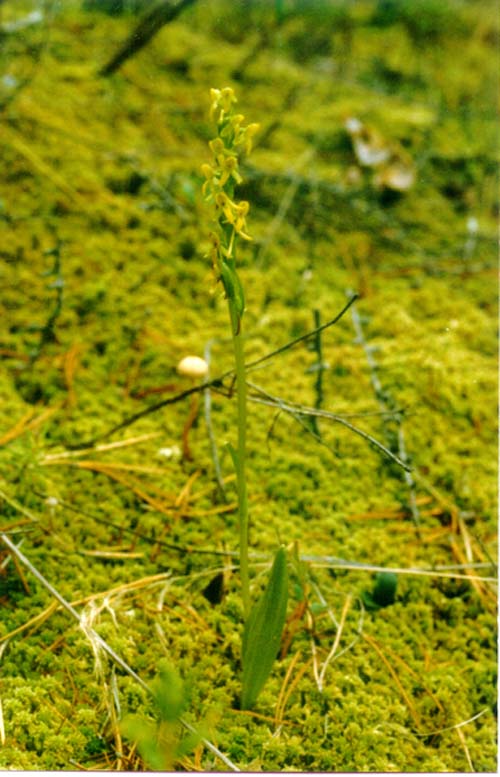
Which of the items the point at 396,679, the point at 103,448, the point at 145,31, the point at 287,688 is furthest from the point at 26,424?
the point at 145,31

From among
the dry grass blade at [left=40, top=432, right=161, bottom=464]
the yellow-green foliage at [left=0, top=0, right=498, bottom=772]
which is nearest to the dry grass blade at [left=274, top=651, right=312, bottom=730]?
the yellow-green foliage at [left=0, top=0, right=498, bottom=772]

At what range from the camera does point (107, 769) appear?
4.44 ft

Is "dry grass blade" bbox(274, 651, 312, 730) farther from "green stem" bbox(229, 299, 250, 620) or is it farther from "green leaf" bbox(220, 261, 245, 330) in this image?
"green leaf" bbox(220, 261, 245, 330)

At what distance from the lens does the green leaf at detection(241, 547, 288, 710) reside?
135cm

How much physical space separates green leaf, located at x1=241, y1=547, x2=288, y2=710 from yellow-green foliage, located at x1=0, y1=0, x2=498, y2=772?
0.10 meters

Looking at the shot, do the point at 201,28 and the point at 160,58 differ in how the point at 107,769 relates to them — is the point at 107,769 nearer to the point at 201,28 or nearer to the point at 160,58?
the point at 160,58

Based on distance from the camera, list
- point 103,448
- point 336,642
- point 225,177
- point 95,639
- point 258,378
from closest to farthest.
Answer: point 225,177 → point 95,639 → point 336,642 → point 103,448 → point 258,378

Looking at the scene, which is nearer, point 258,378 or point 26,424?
point 26,424

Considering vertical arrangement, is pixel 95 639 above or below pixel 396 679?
above

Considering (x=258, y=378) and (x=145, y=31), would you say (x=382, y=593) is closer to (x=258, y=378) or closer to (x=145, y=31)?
(x=258, y=378)

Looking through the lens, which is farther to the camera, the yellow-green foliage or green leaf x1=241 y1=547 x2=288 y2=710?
the yellow-green foliage

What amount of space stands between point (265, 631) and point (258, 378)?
919mm

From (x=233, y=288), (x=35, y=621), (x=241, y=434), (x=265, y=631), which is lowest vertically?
(x=35, y=621)

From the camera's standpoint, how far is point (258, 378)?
2.18 metres
